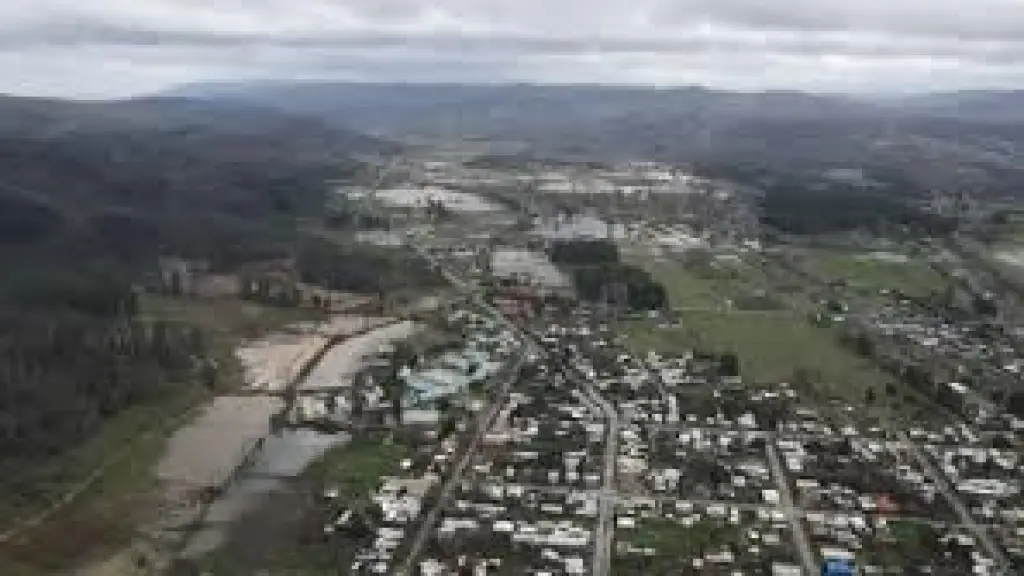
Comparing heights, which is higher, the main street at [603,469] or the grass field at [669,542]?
the main street at [603,469]

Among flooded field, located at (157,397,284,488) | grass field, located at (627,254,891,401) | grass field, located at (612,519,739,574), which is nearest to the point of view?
grass field, located at (612,519,739,574)

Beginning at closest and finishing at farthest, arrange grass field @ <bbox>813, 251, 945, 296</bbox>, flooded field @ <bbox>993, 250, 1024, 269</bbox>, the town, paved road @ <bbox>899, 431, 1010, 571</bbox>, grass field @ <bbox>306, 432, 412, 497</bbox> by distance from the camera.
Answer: the town, paved road @ <bbox>899, 431, 1010, 571</bbox>, grass field @ <bbox>306, 432, 412, 497</bbox>, grass field @ <bbox>813, 251, 945, 296</bbox>, flooded field @ <bbox>993, 250, 1024, 269</bbox>

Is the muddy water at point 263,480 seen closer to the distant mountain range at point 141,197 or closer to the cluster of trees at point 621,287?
the cluster of trees at point 621,287

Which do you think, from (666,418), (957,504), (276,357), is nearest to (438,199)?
(276,357)

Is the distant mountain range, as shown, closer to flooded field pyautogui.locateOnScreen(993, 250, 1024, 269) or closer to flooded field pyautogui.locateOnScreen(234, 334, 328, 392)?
flooded field pyautogui.locateOnScreen(234, 334, 328, 392)

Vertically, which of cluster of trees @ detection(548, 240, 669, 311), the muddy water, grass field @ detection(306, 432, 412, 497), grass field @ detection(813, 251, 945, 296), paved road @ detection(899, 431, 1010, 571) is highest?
cluster of trees @ detection(548, 240, 669, 311)

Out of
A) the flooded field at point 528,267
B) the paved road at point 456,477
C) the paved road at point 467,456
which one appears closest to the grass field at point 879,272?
the flooded field at point 528,267

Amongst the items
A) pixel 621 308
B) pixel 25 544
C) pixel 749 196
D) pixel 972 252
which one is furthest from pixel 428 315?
pixel 749 196

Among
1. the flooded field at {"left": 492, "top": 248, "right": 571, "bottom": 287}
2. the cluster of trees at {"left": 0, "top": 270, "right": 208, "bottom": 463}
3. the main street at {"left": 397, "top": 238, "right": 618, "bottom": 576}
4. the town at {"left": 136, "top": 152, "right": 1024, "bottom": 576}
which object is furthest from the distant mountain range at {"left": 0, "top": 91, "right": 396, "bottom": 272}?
the main street at {"left": 397, "top": 238, "right": 618, "bottom": 576}
